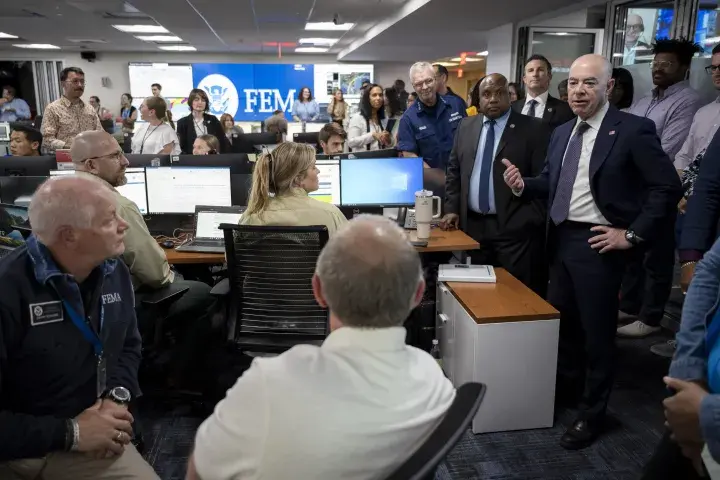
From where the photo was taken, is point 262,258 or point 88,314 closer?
point 88,314

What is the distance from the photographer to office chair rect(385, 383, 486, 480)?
0.84 m

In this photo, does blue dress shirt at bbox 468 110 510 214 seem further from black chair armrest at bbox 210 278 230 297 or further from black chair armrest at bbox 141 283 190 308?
black chair armrest at bbox 141 283 190 308

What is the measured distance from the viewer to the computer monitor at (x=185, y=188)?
3.37 meters

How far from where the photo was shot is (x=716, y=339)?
4.39 feet

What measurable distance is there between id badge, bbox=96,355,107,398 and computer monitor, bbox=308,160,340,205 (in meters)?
2.10

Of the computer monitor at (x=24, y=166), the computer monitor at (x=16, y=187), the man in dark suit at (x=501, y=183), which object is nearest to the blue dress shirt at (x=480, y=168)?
the man in dark suit at (x=501, y=183)

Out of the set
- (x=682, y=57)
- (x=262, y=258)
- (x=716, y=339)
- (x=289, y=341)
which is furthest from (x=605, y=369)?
(x=682, y=57)

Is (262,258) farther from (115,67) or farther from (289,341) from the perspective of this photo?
(115,67)

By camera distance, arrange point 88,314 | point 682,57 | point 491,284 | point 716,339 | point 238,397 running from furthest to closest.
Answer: point 682,57
point 491,284
point 88,314
point 716,339
point 238,397

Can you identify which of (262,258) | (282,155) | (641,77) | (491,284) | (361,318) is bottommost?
(491,284)

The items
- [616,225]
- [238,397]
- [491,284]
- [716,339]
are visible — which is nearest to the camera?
[238,397]

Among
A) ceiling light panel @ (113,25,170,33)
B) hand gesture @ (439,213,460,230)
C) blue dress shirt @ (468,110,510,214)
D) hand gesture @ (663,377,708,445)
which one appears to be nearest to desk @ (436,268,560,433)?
blue dress shirt @ (468,110,510,214)

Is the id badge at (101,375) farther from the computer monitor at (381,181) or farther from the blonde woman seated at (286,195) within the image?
the computer monitor at (381,181)

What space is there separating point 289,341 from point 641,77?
14.4 feet
